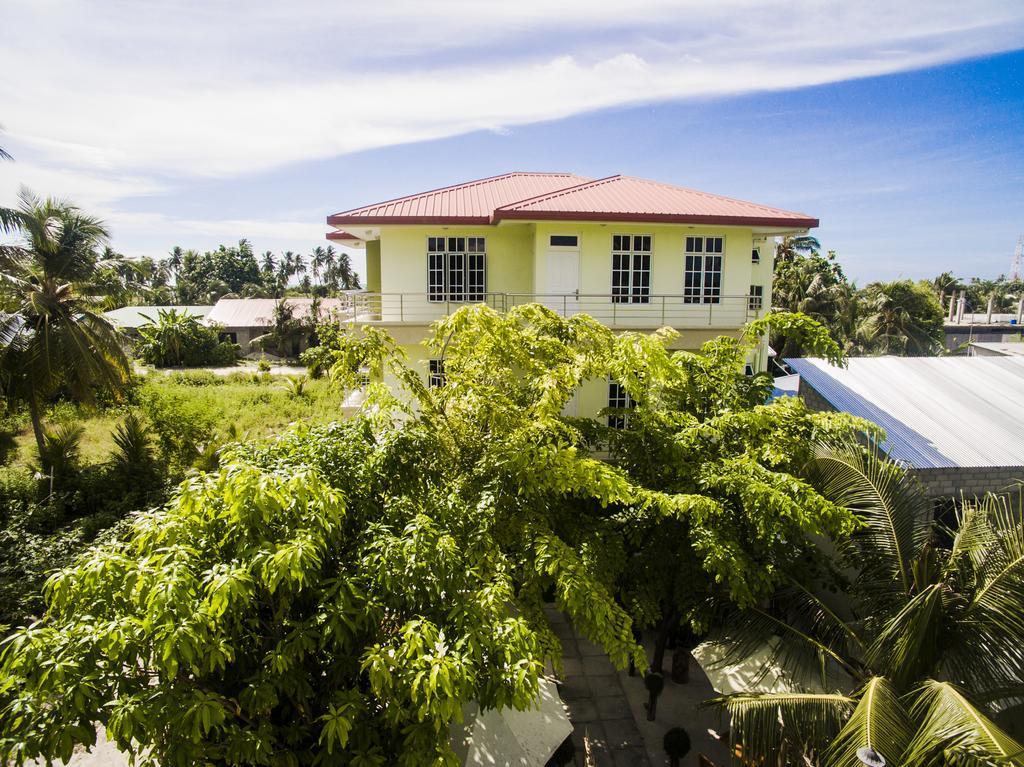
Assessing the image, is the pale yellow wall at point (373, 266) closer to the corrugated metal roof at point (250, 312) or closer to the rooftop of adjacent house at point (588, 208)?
the rooftop of adjacent house at point (588, 208)

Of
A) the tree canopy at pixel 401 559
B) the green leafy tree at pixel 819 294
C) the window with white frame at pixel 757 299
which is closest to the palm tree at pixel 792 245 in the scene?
the green leafy tree at pixel 819 294

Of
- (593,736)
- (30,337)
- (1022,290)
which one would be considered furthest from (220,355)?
(1022,290)

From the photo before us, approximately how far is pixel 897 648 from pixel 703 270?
10.8 meters

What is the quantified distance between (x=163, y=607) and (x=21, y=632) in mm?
1259

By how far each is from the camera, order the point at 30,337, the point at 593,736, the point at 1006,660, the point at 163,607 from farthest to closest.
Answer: the point at 30,337
the point at 593,736
the point at 1006,660
the point at 163,607

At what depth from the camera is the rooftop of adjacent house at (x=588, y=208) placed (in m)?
13.7

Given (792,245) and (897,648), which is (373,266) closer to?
(897,648)

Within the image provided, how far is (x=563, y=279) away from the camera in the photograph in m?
14.6

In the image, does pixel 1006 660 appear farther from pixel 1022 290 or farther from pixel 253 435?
pixel 1022 290

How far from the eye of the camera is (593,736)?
29.3ft

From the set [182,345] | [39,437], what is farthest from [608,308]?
[182,345]

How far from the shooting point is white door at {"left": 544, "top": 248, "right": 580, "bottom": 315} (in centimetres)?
1448

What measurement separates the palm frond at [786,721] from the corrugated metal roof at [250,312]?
47.5 meters

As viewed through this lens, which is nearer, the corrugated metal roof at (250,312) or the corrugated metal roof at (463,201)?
the corrugated metal roof at (463,201)
